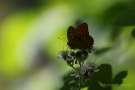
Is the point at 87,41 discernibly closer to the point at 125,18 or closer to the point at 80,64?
the point at 80,64

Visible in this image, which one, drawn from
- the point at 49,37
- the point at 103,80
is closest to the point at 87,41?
the point at 103,80

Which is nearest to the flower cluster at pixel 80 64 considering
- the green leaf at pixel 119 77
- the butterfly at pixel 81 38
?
the butterfly at pixel 81 38

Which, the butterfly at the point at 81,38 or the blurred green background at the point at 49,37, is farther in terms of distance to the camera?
the blurred green background at the point at 49,37

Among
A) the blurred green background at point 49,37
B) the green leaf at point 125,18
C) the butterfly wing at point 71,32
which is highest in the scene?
the blurred green background at point 49,37

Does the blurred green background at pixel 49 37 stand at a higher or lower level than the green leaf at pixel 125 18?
higher

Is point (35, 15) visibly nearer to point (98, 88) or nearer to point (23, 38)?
point (23, 38)

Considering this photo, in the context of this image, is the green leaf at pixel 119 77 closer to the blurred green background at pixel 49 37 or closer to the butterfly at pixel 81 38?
the blurred green background at pixel 49 37
